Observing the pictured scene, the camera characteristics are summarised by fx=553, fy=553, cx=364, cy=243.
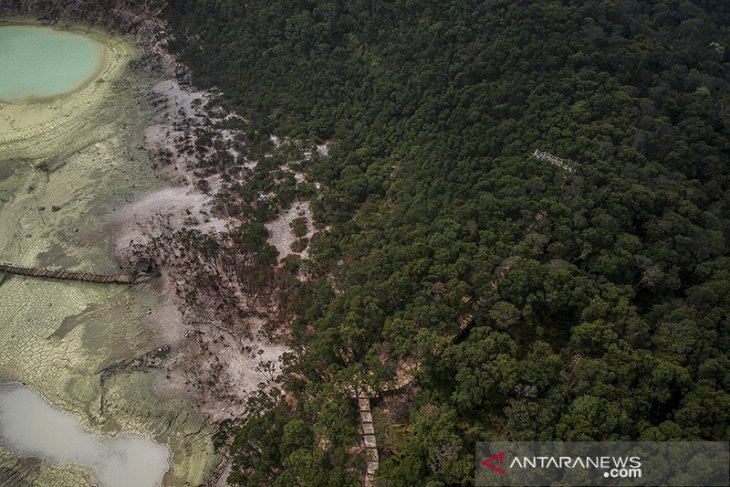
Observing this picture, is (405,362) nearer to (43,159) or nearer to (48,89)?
(43,159)

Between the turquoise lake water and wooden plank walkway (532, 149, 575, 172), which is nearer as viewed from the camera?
wooden plank walkway (532, 149, 575, 172)

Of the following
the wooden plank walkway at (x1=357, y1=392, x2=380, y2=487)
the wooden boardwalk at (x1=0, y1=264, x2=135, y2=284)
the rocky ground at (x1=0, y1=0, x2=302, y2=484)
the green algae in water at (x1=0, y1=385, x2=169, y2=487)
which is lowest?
the green algae in water at (x1=0, y1=385, x2=169, y2=487)

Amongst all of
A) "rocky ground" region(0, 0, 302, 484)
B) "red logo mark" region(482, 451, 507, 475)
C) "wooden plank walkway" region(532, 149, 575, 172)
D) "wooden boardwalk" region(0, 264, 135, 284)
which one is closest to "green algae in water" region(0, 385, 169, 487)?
"rocky ground" region(0, 0, 302, 484)

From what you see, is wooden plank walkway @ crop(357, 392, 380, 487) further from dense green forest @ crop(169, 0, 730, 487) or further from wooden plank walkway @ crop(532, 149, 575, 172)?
wooden plank walkway @ crop(532, 149, 575, 172)

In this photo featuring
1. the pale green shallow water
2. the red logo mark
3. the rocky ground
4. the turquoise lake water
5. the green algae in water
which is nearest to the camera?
the red logo mark

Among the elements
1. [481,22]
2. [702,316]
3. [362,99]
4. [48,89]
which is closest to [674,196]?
[702,316]

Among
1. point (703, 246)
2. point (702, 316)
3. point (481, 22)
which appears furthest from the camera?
point (481, 22)
